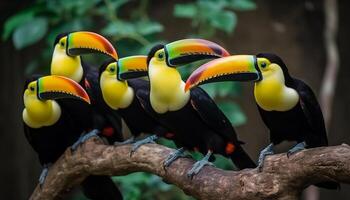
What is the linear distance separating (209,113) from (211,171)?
0.19m

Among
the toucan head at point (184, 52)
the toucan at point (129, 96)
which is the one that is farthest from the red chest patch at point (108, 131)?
the toucan head at point (184, 52)

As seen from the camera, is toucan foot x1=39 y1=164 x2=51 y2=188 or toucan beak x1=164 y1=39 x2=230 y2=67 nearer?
toucan beak x1=164 y1=39 x2=230 y2=67

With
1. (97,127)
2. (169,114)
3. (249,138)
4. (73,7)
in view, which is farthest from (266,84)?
(249,138)

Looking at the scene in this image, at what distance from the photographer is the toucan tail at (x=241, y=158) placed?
219 cm

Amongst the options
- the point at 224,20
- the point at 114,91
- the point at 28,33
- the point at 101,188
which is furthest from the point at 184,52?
the point at 28,33

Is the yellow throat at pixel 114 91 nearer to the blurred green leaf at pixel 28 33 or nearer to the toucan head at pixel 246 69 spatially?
the toucan head at pixel 246 69

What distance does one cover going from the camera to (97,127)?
250 cm

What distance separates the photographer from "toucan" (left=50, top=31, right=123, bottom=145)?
7.18 feet

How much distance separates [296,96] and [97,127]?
882 millimetres

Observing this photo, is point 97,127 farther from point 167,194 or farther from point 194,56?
point 167,194

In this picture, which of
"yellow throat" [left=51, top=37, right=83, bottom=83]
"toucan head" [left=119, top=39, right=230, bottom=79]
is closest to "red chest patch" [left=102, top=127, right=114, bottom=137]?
"yellow throat" [left=51, top=37, right=83, bottom=83]

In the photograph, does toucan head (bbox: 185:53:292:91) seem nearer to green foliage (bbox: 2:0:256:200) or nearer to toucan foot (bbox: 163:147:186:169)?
toucan foot (bbox: 163:147:186:169)

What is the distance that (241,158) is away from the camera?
2.20m

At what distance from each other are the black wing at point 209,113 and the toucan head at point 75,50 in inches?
12.3
